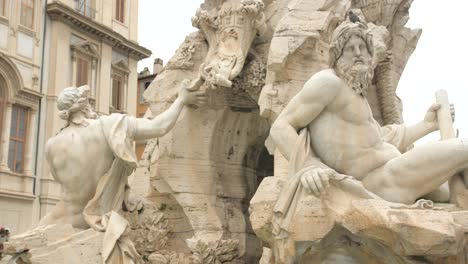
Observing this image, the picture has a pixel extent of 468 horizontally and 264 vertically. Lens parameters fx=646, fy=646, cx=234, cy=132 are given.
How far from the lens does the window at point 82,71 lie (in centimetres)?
2111

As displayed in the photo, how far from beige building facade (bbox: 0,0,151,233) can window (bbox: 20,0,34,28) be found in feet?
0.55

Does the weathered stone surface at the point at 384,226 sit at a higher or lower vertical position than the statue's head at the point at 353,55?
lower

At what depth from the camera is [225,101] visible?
6609 millimetres

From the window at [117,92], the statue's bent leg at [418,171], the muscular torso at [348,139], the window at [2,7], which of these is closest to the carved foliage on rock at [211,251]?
the muscular torso at [348,139]

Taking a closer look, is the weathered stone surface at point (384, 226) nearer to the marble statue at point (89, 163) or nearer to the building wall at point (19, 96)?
the marble statue at point (89, 163)

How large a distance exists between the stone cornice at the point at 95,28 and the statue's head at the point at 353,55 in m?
17.3

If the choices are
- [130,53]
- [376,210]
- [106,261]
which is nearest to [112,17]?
[130,53]

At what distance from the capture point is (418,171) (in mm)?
4227

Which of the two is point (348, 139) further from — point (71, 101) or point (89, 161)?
point (71, 101)

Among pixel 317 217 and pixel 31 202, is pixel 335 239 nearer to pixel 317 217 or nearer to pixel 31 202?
pixel 317 217

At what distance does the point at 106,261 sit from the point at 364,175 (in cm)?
219

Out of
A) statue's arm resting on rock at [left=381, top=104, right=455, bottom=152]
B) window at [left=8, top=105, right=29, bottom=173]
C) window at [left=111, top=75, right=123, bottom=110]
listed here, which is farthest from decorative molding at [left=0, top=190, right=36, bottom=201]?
statue's arm resting on rock at [left=381, top=104, right=455, bottom=152]

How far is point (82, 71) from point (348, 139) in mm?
17978

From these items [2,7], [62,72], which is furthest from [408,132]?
[62,72]
